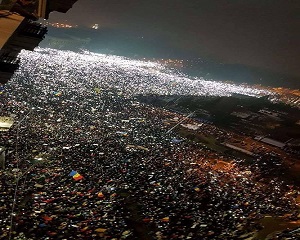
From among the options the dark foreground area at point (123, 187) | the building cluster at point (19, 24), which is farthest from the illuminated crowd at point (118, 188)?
the building cluster at point (19, 24)

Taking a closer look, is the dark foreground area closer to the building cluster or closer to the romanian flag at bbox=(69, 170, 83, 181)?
the romanian flag at bbox=(69, 170, 83, 181)

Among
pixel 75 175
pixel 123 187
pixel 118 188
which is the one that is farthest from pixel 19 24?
pixel 123 187

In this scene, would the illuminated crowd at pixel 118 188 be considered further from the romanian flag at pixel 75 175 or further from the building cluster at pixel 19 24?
the building cluster at pixel 19 24

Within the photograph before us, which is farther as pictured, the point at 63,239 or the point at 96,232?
the point at 96,232

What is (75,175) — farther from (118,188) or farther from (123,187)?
(123,187)

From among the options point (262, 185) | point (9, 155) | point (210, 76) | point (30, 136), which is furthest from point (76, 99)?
point (210, 76)

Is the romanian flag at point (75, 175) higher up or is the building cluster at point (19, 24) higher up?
the building cluster at point (19, 24)

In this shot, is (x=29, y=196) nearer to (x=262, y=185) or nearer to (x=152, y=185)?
(x=152, y=185)

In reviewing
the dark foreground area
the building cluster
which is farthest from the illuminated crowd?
the building cluster

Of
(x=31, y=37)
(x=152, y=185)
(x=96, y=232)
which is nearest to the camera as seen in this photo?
(x=31, y=37)
